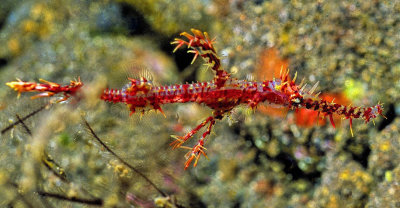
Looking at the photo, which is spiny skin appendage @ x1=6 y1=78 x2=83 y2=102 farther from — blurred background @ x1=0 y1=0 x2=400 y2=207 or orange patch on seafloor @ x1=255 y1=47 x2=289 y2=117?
orange patch on seafloor @ x1=255 y1=47 x2=289 y2=117

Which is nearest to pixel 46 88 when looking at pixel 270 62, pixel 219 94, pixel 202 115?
pixel 219 94

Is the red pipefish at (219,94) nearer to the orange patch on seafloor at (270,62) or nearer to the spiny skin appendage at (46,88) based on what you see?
the spiny skin appendage at (46,88)

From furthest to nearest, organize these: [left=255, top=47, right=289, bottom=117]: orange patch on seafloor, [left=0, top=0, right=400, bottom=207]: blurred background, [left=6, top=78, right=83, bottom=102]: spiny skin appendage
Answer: [left=255, top=47, right=289, bottom=117]: orange patch on seafloor → [left=0, top=0, right=400, bottom=207]: blurred background → [left=6, top=78, right=83, bottom=102]: spiny skin appendage

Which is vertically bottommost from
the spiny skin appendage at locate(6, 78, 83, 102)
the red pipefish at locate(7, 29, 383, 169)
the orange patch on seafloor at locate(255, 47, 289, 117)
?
the spiny skin appendage at locate(6, 78, 83, 102)

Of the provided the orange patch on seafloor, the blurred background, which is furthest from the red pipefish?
the orange patch on seafloor

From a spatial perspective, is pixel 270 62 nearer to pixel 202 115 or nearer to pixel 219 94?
pixel 202 115

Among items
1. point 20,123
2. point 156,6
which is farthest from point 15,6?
point 20,123

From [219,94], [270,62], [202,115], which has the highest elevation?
[270,62]
